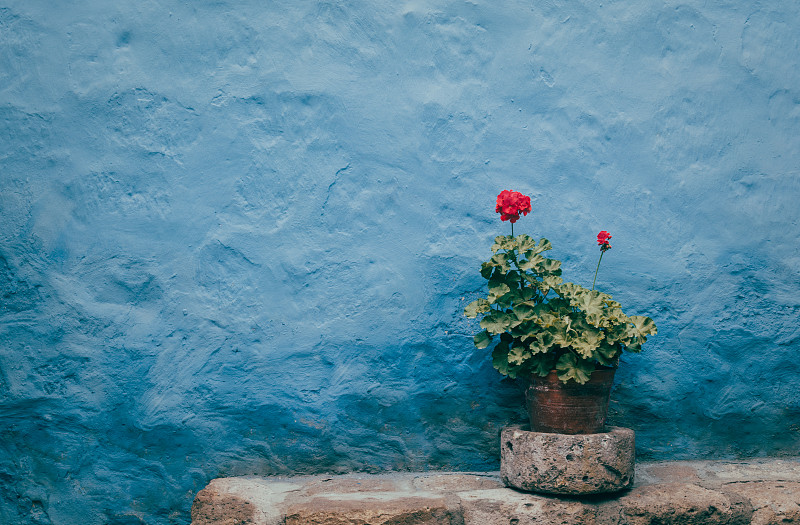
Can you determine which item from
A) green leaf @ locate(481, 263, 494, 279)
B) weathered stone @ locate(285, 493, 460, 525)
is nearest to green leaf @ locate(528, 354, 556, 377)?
green leaf @ locate(481, 263, 494, 279)

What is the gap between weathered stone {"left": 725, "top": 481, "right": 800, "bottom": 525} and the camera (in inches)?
95.8

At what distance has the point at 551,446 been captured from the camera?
2.30 meters

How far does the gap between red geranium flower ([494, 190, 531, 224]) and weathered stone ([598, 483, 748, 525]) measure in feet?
3.61

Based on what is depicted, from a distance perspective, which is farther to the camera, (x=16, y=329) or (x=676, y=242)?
(x=676, y=242)

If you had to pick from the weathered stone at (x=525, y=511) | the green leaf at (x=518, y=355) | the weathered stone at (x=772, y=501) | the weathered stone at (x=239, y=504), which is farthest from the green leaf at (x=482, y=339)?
the weathered stone at (x=772, y=501)

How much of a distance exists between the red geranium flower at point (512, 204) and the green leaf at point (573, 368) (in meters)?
0.56

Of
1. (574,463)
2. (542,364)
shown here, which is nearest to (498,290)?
(542,364)

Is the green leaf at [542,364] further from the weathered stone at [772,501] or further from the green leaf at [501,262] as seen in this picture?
the weathered stone at [772,501]

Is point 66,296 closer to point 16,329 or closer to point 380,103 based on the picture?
point 16,329

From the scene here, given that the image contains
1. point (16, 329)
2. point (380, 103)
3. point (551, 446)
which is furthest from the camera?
point (380, 103)

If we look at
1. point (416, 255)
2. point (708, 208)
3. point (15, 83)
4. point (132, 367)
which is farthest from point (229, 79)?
point (708, 208)

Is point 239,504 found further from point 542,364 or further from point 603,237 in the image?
point 603,237

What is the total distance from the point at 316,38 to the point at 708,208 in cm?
185

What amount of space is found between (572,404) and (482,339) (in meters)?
0.41
